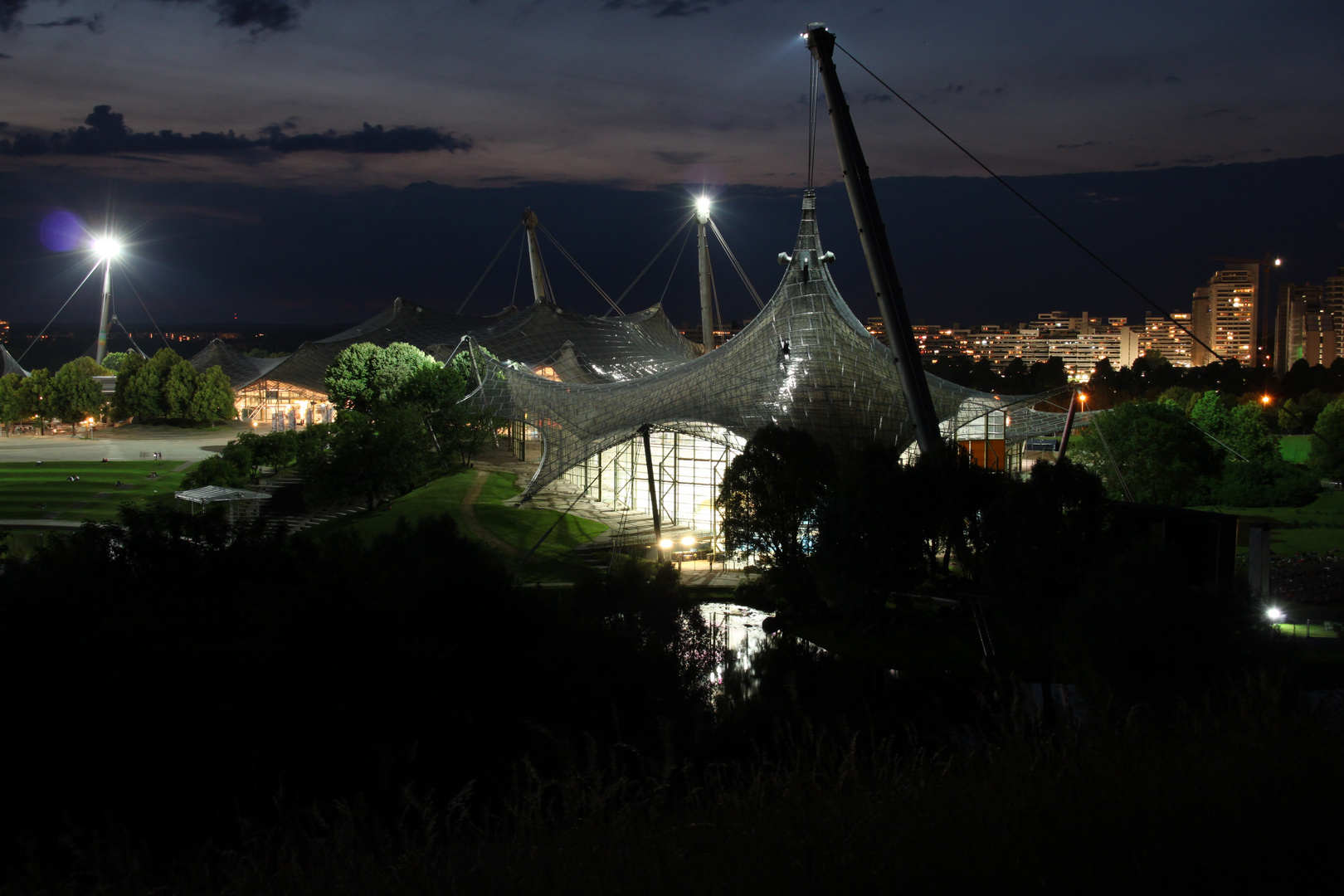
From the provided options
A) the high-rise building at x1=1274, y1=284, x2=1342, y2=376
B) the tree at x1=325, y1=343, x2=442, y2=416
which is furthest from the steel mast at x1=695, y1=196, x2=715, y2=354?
the high-rise building at x1=1274, y1=284, x2=1342, y2=376

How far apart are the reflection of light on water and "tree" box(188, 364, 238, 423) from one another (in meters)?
48.7

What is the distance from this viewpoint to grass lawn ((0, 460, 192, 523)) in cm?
3253

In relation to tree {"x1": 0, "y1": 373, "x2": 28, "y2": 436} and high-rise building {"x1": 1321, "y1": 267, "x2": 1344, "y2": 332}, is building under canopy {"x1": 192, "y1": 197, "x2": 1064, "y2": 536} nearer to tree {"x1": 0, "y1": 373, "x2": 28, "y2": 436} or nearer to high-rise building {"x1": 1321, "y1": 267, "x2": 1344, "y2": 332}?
tree {"x1": 0, "y1": 373, "x2": 28, "y2": 436}

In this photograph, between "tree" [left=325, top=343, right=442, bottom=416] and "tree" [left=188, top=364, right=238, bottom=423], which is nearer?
"tree" [left=325, top=343, right=442, bottom=416]

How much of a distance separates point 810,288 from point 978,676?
46.0 feet

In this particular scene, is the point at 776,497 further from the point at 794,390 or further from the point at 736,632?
the point at 794,390

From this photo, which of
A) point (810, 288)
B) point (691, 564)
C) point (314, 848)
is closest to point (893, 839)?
point (314, 848)

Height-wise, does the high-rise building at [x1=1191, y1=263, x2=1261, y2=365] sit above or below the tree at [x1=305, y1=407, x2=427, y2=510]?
above

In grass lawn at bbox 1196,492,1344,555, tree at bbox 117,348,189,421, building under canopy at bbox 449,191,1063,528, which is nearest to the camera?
building under canopy at bbox 449,191,1063,528

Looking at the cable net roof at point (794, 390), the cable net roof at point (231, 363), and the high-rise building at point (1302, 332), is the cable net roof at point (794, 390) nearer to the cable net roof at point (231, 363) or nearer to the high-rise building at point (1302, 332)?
the cable net roof at point (231, 363)

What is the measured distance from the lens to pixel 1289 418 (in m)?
58.5

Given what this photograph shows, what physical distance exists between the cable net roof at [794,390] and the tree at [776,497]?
3.39 meters

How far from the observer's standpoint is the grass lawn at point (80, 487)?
3253 cm

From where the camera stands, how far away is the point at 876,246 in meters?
19.7
